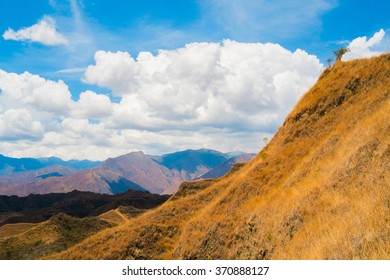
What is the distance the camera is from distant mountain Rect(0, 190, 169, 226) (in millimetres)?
118125

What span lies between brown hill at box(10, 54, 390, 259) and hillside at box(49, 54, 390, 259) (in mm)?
54

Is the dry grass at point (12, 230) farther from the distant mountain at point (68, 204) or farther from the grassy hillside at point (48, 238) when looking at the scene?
the distant mountain at point (68, 204)

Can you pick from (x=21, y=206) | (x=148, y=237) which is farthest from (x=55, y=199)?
(x=148, y=237)

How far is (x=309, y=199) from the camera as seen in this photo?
1459 centimetres

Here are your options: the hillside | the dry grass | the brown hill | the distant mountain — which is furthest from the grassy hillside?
the distant mountain

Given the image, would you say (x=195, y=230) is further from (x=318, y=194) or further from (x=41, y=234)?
(x=41, y=234)

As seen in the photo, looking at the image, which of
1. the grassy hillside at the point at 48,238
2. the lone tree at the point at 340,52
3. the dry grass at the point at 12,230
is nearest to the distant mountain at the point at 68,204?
the dry grass at the point at 12,230

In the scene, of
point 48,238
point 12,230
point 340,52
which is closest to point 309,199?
point 340,52

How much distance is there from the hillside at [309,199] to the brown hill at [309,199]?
54mm

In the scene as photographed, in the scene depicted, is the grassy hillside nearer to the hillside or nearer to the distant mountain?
the hillside

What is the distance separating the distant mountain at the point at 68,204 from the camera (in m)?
118

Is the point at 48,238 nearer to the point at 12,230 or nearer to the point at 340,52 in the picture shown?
the point at 12,230
